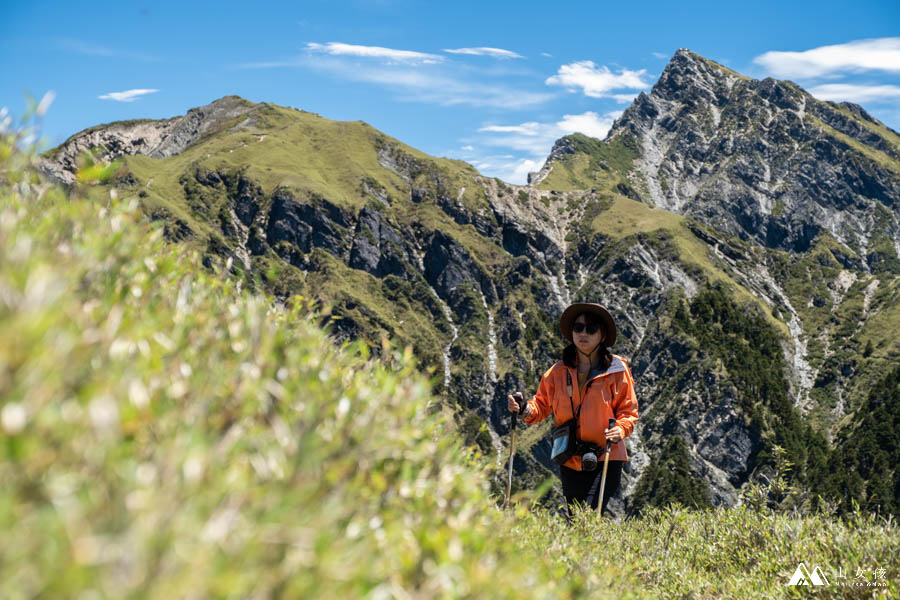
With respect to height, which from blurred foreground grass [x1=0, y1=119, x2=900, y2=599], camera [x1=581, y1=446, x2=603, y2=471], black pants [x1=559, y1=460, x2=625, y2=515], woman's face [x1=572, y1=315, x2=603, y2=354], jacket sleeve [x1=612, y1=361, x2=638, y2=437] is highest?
blurred foreground grass [x1=0, y1=119, x2=900, y2=599]

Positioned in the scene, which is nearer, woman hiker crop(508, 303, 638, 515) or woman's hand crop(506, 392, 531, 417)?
woman hiker crop(508, 303, 638, 515)

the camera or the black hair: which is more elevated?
the black hair

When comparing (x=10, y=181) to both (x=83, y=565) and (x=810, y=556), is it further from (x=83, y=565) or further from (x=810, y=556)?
(x=810, y=556)

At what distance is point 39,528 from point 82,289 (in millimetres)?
2053

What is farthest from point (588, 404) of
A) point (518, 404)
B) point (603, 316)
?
point (603, 316)

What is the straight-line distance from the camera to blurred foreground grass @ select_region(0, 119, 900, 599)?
203 centimetres

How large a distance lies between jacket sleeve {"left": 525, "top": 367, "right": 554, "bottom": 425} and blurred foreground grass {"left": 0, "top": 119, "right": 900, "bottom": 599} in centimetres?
548

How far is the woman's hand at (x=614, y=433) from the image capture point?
32.4 ft

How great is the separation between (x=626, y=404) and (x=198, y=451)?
29.6 ft

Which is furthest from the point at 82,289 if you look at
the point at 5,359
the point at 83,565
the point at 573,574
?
the point at 573,574

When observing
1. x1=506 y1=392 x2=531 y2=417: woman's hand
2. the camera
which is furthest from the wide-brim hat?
the camera

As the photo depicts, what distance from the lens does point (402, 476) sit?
3781 mm

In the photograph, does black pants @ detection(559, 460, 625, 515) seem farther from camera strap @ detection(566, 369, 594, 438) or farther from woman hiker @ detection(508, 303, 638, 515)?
camera strap @ detection(566, 369, 594, 438)

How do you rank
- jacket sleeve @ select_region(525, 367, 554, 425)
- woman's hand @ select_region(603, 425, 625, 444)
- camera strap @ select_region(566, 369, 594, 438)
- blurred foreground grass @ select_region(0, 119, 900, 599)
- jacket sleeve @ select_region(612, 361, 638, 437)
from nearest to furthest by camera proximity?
blurred foreground grass @ select_region(0, 119, 900, 599) → woman's hand @ select_region(603, 425, 625, 444) → jacket sleeve @ select_region(612, 361, 638, 437) → camera strap @ select_region(566, 369, 594, 438) → jacket sleeve @ select_region(525, 367, 554, 425)
